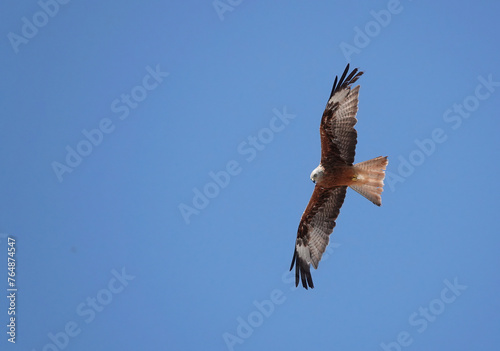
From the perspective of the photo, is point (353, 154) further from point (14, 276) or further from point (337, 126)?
point (14, 276)

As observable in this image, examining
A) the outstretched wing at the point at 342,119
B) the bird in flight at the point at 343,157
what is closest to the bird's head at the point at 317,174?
the bird in flight at the point at 343,157

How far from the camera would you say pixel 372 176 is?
1037cm

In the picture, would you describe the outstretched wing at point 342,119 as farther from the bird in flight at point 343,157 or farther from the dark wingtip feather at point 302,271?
the dark wingtip feather at point 302,271

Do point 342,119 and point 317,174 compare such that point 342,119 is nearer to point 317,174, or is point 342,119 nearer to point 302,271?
point 317,174

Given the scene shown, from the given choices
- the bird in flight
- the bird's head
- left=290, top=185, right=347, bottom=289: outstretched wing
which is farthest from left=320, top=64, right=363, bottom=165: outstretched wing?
left=290, top=185, right=347, bottom=289: outstretched wing

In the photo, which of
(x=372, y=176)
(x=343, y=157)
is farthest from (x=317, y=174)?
(x=372, y=176)

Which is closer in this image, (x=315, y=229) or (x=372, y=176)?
(x=372, y=176)

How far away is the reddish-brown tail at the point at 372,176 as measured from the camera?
1030 centimetres

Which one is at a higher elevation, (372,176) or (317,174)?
(317,174)

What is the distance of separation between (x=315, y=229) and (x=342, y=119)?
7.00ft

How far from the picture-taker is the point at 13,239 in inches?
532

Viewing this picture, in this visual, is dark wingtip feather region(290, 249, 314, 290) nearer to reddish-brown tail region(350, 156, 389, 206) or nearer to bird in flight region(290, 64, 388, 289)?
bird in flight region(290, 64, 388, 289)

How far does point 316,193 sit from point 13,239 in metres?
6.87

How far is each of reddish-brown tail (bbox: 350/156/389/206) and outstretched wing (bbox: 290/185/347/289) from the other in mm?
552
